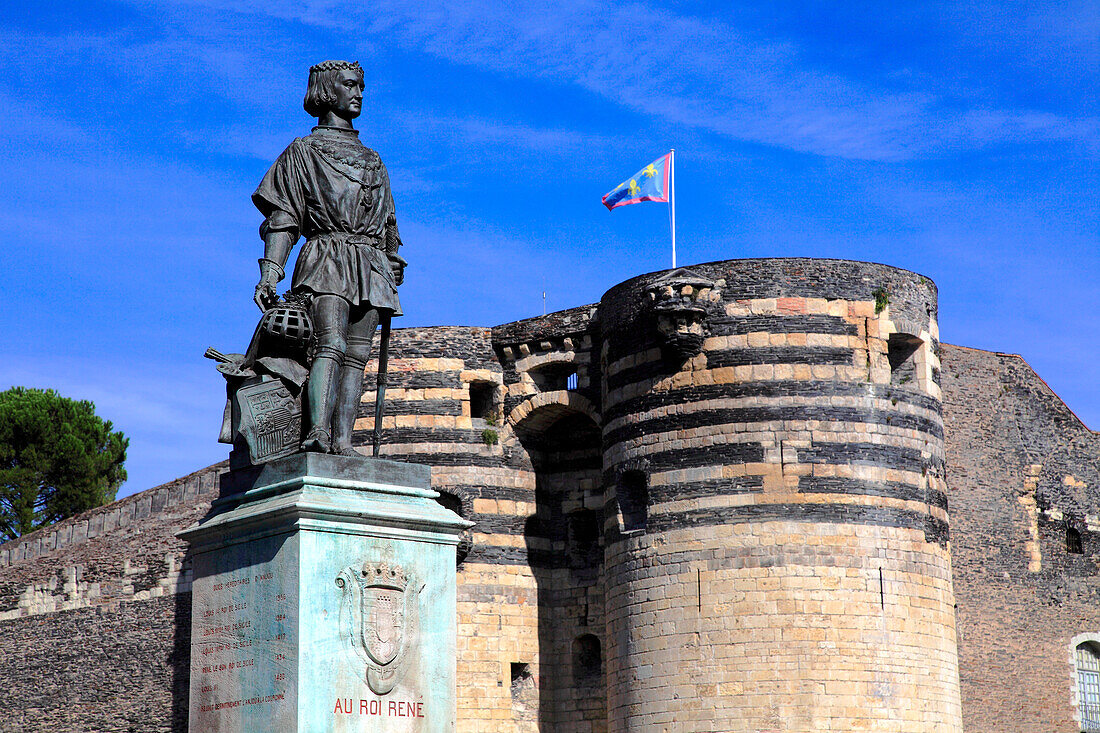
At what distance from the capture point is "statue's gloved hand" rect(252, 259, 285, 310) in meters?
10.3

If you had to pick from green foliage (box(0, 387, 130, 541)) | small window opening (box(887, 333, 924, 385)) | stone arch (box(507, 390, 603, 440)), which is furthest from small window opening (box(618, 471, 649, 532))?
green foliage (box(0, 387, 130, 541))

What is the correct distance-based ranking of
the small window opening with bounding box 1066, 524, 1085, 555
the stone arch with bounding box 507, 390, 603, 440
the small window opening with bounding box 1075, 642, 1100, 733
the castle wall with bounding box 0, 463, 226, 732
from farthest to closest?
the castle wall with bounding box 0, 463, 226, 732 < the small window opening with bounding box 1066, 524, 1085, 555 < the small window opening with bounding box 1075, 642, 1100, 733 < the stone arch with bounding box 507, 390, 603, 440


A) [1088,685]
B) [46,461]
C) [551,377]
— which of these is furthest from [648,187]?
[46,461]

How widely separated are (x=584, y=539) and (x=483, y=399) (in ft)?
10.5

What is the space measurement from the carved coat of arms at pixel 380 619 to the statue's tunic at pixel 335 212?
193 cm

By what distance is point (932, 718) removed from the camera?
80.3 feet

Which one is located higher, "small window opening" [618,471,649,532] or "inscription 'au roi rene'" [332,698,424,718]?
"small window opening" [618,471,649,532]

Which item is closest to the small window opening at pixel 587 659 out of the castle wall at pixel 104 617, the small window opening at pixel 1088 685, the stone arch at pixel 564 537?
the stone arch at pixel 564 537

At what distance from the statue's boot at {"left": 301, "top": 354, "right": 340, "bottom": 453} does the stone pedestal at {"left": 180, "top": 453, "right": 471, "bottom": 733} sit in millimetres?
208

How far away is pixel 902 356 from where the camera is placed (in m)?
26.4

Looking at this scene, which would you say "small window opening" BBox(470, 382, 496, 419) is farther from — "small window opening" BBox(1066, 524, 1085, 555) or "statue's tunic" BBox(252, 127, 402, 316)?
"statue's tunic" BBox(252, 127, 402, 316)

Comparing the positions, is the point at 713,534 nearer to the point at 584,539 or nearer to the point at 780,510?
the point at 780,510

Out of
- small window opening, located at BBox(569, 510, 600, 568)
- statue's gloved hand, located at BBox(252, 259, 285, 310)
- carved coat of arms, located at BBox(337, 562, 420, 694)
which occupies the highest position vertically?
small window opening, located at BBox(569, 510, 600, 568)

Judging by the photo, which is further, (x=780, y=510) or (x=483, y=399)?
(x=483, y=399)
